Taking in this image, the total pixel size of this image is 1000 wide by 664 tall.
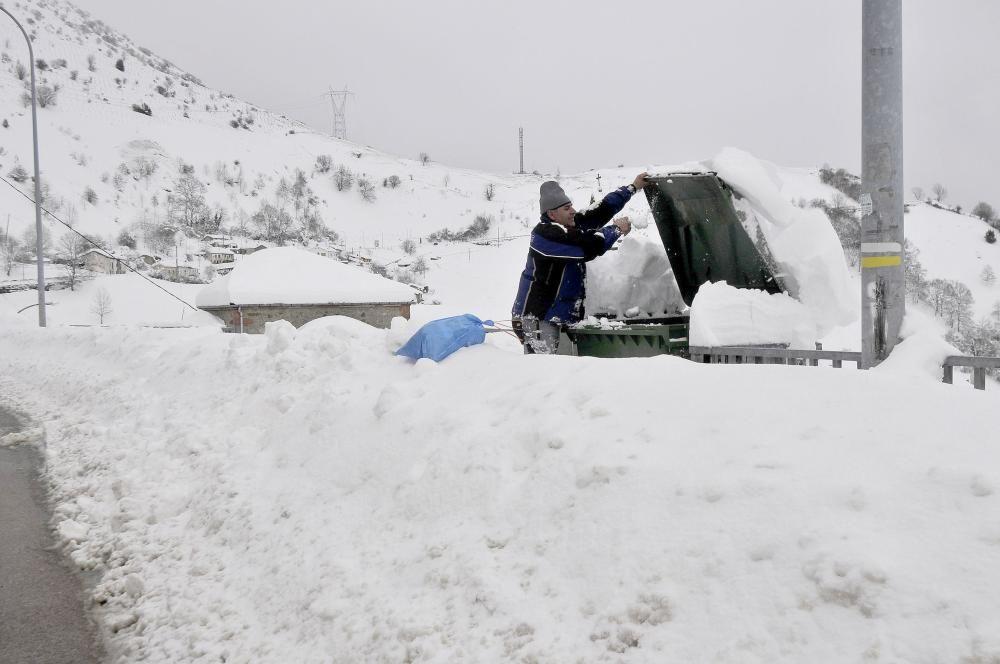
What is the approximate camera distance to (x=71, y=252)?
126ft

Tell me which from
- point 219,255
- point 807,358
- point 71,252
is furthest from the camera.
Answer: point 219,255

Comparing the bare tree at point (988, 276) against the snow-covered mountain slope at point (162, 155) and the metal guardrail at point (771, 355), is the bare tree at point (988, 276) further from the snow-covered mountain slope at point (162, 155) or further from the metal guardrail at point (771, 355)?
the snow-covered mountain slope at point (162, 155)

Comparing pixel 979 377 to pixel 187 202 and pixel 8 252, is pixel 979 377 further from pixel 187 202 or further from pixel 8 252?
pixel 187 202

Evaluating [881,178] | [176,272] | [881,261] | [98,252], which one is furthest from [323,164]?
[881,261]

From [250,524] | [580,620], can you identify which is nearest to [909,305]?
[580,620]

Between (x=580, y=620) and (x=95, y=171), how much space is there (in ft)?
198

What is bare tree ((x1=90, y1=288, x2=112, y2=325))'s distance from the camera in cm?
3106

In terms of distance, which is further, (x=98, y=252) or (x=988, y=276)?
(x=98, y=252)

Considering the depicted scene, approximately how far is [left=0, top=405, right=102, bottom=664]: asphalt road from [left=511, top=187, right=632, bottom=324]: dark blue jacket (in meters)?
4.24

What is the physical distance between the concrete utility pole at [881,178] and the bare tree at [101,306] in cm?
3317

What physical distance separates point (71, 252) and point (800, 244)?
4216 centimetres

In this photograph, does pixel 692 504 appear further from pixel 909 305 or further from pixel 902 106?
pixel 902 106

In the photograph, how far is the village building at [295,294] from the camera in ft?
71.3

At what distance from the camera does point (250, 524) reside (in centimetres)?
419
